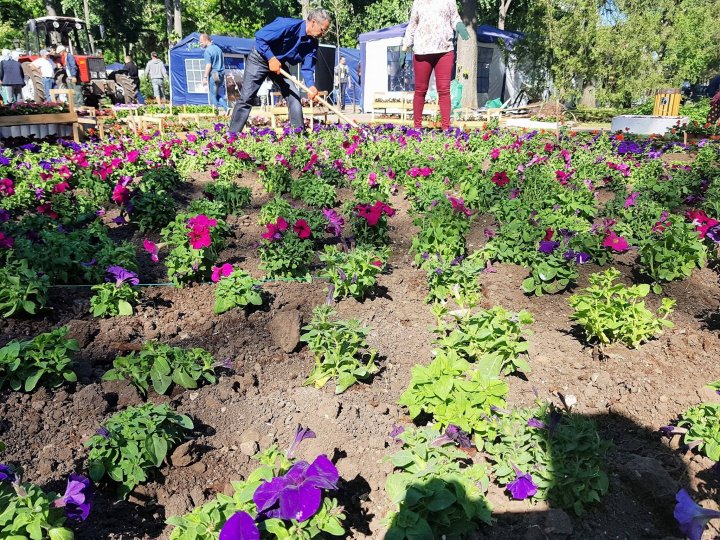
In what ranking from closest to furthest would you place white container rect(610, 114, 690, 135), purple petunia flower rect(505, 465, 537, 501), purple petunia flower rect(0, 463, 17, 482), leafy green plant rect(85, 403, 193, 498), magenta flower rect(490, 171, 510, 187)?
purple petunia flower rect(0, 463, 17, 482)
purple petunia flower rect(505, 465, 537, 501)
leafy green plant rect(85, 403, 193, 498)
magenta flower rect(490, 171, 510, 187)
white container rect(610, 114, 690, 135)

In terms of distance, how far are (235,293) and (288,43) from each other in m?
6.08

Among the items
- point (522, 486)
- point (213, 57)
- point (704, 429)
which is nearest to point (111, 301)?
point (522, 486)

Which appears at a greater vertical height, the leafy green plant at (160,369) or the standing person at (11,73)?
the standing person at (11,73)

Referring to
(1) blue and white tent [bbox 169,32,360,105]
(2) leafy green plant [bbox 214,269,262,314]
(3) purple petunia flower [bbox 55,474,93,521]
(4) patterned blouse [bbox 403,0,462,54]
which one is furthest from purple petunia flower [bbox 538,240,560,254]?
(1) blue and white tent [bbox 169,32,360,105]

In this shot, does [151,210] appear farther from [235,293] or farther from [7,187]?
[235,293]

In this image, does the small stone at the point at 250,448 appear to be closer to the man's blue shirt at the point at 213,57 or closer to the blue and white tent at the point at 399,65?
the man's blue shirt at the point at 213,57

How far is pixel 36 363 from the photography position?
2.58 m

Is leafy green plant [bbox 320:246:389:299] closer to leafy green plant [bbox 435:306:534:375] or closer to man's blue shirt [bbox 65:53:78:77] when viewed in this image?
leafy green plant [bbox 435:306:534:375]

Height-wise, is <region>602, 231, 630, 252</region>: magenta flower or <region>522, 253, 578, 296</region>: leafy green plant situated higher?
<region>602, 231, 630, 252</region>: magenta flower

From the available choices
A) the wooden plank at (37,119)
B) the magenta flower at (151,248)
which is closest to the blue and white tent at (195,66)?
the wooden plank at (37,119)

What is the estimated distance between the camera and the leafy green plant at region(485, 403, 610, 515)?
6.63ft

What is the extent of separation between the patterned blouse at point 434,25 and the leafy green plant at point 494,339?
770 centimetres

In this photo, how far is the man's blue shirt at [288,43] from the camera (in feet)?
26.5

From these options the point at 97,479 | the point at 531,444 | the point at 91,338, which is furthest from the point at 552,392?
the point at 91,338
